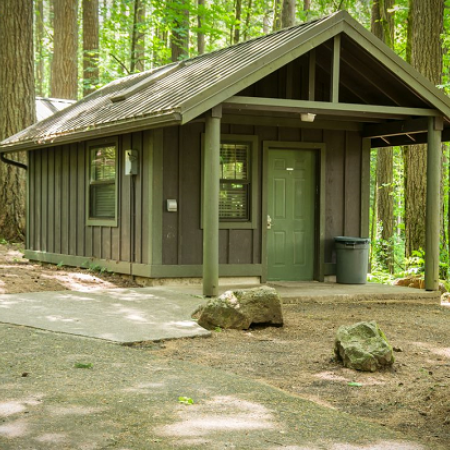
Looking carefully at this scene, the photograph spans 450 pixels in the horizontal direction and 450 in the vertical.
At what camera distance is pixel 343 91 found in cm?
1273

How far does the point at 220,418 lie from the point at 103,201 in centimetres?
867

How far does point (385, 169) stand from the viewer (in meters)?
21.6

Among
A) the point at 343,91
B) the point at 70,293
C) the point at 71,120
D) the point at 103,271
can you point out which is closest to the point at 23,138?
the point at 71,120

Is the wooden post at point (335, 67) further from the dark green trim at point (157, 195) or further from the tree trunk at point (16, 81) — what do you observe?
the tree trunk at point (16, 81)

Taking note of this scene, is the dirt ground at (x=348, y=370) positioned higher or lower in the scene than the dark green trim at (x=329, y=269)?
lower

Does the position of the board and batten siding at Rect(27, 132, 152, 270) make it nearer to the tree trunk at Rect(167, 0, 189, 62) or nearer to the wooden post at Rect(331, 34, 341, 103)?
the wooden post at Rect(331, 34, 341, 103)

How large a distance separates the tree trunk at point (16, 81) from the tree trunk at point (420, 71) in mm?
9115

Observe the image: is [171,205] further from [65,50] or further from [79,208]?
[65,50]

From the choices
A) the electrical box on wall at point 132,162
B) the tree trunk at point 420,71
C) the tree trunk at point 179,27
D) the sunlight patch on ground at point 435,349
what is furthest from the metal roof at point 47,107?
the sunlight patch on ground at point 435,349

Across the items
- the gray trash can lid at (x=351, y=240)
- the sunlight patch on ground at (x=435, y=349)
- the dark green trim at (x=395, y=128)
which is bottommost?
the sunlight patch on ground at (x=435, y=349)

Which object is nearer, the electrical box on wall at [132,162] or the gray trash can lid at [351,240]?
the electrical box on wall at [132,162]

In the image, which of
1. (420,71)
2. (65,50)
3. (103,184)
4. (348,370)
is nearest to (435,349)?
(348,370)

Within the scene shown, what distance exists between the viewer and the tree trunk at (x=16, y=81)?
17547 mm

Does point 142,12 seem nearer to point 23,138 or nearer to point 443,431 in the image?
point 23,138
